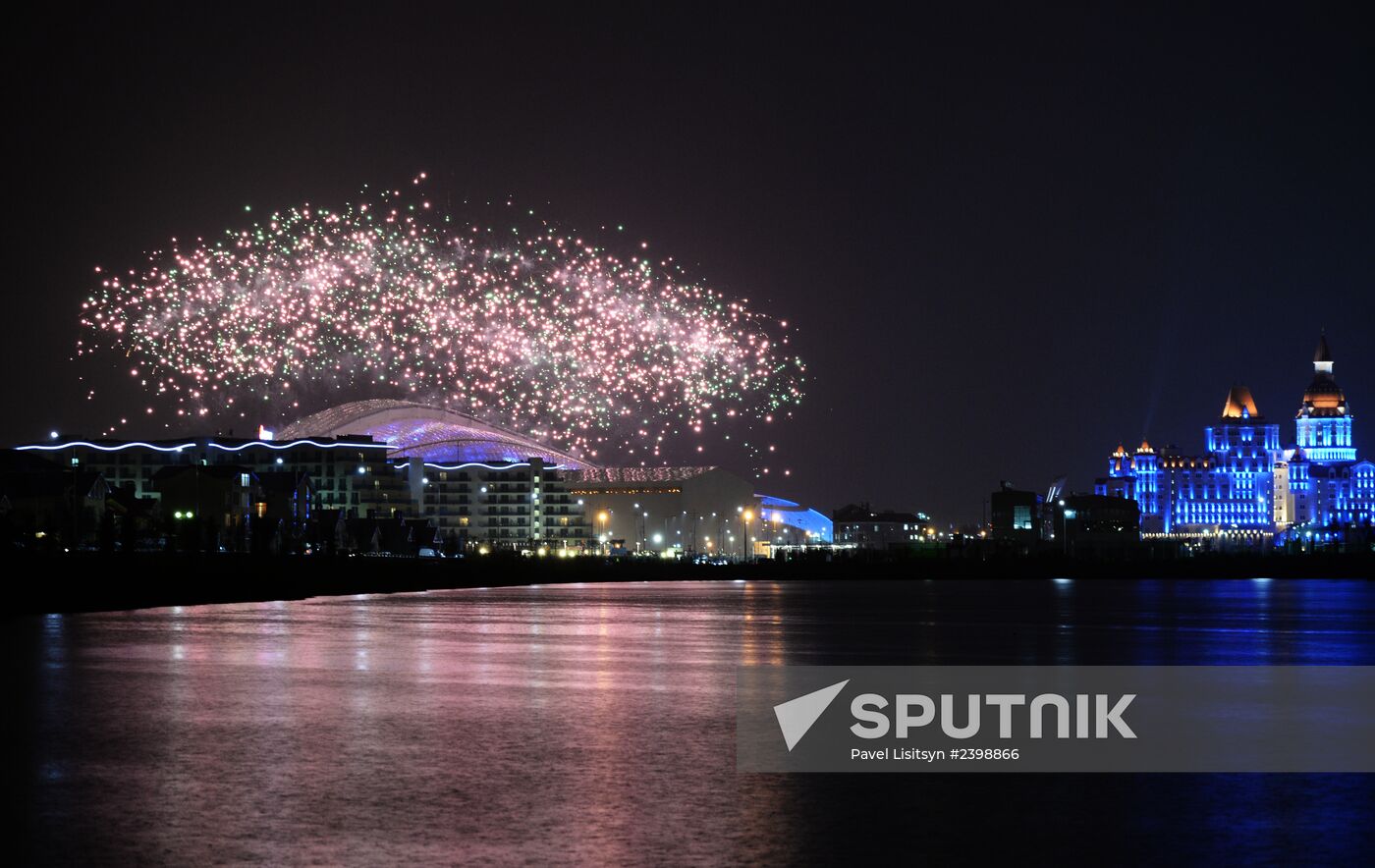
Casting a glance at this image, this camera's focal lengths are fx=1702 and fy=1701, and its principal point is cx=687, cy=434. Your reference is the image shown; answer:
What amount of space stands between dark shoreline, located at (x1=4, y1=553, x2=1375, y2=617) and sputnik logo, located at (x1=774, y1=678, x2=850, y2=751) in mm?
32973

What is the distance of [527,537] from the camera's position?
16762 centimetres

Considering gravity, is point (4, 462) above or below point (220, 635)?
above

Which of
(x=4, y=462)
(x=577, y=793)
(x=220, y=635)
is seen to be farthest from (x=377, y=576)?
(x=577, y=793)

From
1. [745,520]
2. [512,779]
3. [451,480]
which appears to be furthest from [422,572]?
[745,520]

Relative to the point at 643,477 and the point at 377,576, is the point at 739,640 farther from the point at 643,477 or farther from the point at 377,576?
the point at 643,477

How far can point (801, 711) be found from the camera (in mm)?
24172

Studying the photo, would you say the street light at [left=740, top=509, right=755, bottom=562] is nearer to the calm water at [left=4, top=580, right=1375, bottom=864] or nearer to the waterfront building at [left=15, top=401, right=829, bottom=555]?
the waterfront building at [left=15, top=401, right=829, bottom=555]

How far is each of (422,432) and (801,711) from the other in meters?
157

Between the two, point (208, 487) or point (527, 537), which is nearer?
point (208, 487)

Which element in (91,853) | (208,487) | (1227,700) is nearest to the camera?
(91,853)

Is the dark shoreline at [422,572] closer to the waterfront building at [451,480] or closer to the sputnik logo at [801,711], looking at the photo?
the waterfront building at [451,480]

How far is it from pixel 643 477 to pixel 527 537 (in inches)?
930

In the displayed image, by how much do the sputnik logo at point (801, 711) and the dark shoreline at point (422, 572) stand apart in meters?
33.0

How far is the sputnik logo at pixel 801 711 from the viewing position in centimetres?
2147
